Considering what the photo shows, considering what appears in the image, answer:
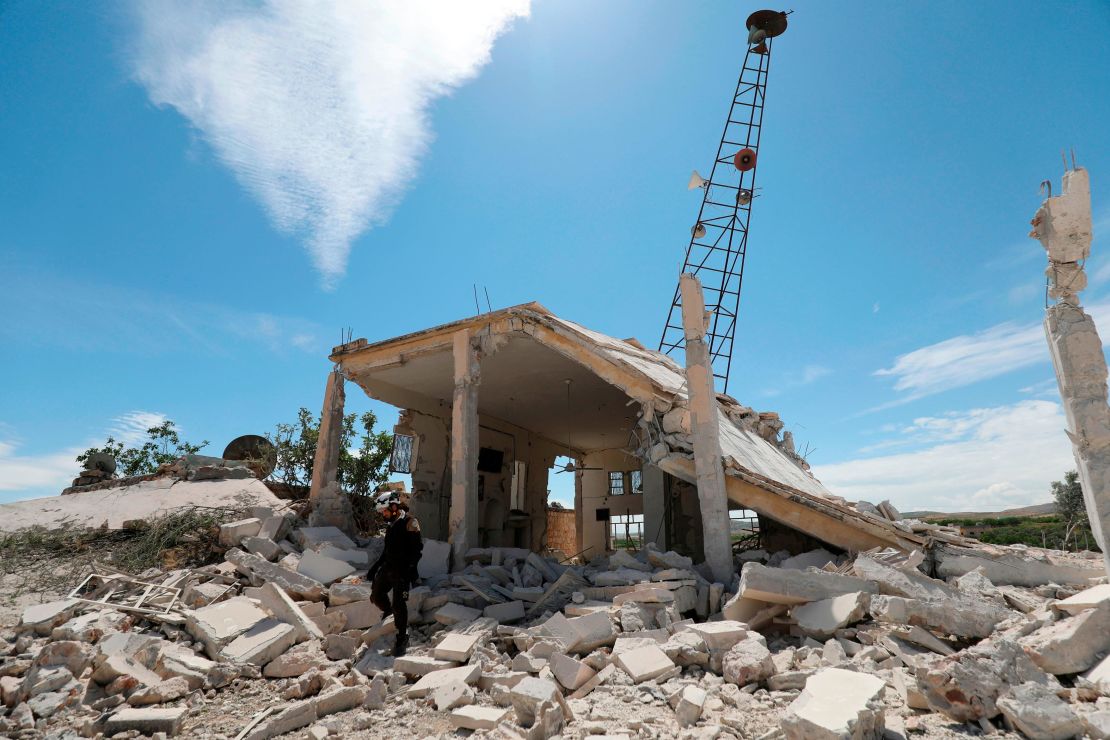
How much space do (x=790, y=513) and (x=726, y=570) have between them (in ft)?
4.48

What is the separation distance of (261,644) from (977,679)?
23.1 ft

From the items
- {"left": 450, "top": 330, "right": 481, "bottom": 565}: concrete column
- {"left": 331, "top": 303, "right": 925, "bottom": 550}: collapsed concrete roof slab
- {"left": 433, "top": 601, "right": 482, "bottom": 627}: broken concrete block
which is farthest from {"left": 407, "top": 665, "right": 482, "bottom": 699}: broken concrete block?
{"left": 331, "top": 303, "right": 925, "bottom": 550}: collapsed concrete roof slab

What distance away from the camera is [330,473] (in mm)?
12805

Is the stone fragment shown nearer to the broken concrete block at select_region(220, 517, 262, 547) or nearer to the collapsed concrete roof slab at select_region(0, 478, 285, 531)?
the broken concrete block at select_region(220, 517, 262, 547)

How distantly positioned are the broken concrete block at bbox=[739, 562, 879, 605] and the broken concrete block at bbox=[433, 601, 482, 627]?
11.3 ft

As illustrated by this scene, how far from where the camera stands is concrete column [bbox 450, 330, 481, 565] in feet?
34.9

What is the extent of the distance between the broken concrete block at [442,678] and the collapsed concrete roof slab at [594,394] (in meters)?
4.74

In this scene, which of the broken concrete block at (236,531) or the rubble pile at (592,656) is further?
the broken concrete block at (236,531)

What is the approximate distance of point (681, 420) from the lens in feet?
31.2

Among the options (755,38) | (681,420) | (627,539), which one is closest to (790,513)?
(681,420)

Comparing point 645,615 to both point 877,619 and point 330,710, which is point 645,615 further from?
point 330,710

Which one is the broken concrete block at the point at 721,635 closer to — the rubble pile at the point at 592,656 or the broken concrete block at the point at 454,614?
the rubble pile at the point at 592,656

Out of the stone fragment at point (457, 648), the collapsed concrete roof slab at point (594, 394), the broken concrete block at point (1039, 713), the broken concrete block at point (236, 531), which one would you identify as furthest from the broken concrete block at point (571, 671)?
the broken concrete block at point (236, 531)

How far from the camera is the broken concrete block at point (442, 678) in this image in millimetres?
5609
